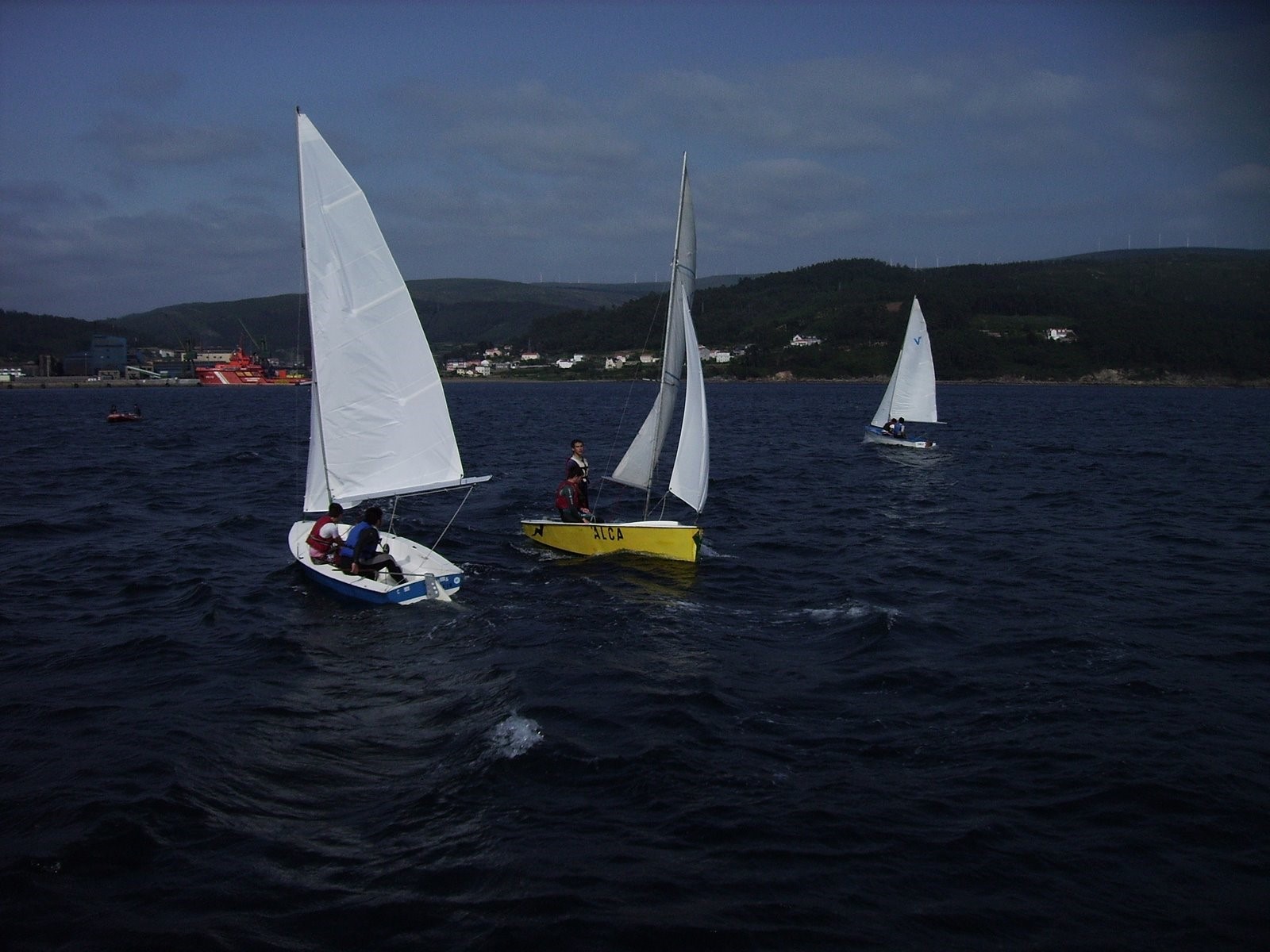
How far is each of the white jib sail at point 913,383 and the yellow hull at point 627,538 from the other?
1347 inches

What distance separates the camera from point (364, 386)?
18.4 m

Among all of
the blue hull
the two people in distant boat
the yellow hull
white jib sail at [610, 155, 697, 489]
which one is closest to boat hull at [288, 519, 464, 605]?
the blue hull

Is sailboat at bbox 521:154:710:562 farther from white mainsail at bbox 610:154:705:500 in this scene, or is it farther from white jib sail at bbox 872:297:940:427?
white jib sail at bbox 872:297:940:427

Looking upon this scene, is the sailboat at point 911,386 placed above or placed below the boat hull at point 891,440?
above

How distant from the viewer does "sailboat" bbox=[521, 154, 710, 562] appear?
20.0m

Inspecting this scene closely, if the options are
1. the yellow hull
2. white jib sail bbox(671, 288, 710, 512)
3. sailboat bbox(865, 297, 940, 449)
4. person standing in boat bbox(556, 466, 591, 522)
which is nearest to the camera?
white jib sail bbox(671, 288, 710, 512)

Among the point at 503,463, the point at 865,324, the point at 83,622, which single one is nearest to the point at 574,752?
the point at 83,622

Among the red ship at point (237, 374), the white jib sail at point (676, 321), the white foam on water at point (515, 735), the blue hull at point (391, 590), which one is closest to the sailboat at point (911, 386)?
the white jib sail at point (676, 321)

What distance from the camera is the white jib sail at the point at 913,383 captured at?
5219cm

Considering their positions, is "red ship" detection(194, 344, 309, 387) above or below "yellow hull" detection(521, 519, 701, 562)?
above

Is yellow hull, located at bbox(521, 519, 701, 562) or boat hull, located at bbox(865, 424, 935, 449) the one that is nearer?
yellow hull, located at bbox(521, 519, 701, 562)

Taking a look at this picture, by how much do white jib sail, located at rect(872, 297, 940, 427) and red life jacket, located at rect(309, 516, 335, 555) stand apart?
39.1 meters

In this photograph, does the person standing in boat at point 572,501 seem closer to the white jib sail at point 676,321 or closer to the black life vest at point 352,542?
the white jib sail at point 676,321

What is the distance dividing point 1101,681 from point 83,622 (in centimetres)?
1658
